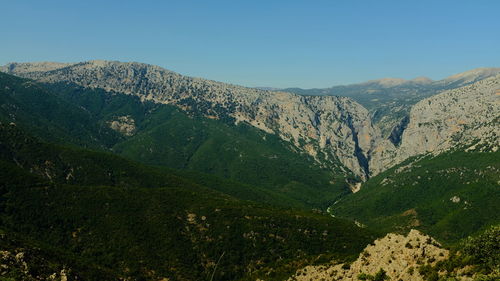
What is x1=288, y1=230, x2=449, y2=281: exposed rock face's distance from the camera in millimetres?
74938

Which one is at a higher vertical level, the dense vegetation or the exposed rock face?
the dense vegetation

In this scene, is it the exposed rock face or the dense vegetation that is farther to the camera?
the exposed rock face

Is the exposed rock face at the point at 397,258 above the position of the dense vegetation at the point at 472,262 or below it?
below

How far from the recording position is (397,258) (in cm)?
8075

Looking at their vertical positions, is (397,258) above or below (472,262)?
below

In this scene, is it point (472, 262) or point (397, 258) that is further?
point (397, 258)

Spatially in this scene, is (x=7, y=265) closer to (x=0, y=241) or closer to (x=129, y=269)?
(x=0, y=241)

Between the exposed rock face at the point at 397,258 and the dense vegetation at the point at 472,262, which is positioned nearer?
the dense vegetation at the point at 472,262

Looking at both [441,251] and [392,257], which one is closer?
[441,251]

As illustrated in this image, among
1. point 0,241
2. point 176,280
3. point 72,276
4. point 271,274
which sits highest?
point 0,241

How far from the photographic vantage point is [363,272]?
83.9 meters

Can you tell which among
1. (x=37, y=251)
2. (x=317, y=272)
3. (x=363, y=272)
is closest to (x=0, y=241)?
(x=37, y=251)

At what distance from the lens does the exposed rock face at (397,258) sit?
246 ft

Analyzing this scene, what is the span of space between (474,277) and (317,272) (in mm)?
56394
